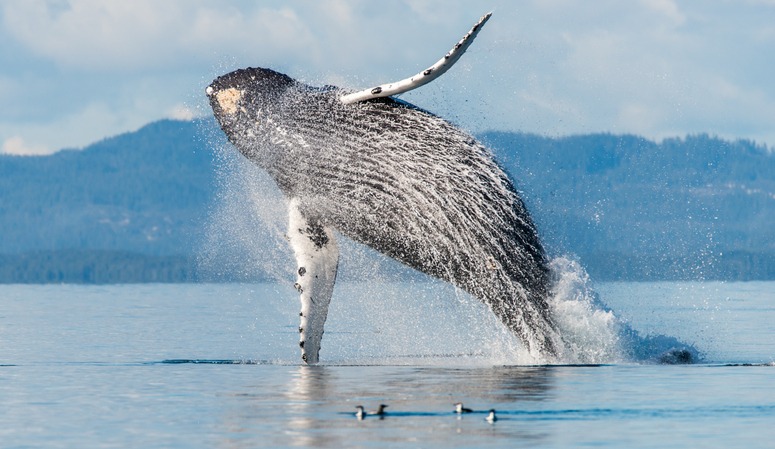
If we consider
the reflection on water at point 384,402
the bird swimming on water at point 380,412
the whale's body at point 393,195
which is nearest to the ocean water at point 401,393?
the reflection on water at point 384,402

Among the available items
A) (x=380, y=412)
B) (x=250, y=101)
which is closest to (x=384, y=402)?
(x=380, y=412)

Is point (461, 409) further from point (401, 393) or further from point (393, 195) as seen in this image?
point (393, 195)

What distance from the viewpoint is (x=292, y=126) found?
21688 millimetres

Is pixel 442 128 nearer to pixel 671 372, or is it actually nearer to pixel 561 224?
pixel 561 224

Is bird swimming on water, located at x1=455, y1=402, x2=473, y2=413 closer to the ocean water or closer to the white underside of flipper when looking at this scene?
the ocean water

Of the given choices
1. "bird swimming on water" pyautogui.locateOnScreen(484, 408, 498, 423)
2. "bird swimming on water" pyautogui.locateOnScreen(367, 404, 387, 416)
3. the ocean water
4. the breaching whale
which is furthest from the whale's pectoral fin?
"bird swimming on water" pyautogui.locateOnScreen(484, 408, 498, 423)

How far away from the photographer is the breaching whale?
68.5ft

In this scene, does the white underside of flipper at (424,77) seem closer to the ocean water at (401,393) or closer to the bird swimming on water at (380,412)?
the ocean water at (401,393)

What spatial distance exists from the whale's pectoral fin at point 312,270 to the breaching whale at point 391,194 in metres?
0.02

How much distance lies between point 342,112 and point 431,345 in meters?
6.84

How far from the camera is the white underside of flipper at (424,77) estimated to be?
19.8m

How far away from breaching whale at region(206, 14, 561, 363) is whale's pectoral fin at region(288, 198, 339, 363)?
0.6 inches

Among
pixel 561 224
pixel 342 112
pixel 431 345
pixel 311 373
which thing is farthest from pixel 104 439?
pixel 431 345

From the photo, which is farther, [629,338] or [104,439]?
[629,338]
